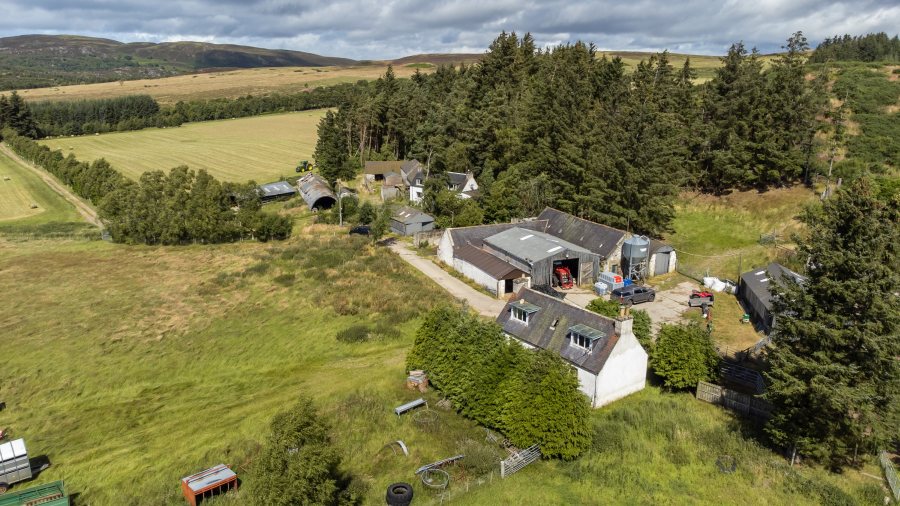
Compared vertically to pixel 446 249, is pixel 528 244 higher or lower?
higher

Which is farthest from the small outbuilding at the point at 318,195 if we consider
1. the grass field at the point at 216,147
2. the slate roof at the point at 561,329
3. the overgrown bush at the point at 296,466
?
the overgrown bush at the point at 296,466

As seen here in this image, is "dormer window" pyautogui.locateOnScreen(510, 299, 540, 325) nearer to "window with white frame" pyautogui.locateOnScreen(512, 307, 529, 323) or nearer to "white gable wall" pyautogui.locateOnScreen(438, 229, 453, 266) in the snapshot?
"window with white frame" pyautogui.locateOnScreen(512, 307, 529, 323)

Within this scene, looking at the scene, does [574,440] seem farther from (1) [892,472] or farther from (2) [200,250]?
(2) [200,250]

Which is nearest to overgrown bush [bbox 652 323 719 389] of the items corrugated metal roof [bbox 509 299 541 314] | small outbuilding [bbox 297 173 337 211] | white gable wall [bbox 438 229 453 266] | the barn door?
corrugated metal roof [bbox 509 299 541 314]

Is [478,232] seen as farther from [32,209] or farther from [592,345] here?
[32,209]

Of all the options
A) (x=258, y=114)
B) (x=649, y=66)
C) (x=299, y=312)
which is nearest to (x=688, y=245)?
(x=649, y=66)

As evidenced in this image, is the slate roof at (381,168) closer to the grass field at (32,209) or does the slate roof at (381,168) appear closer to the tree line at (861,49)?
the grass field at (32,209)

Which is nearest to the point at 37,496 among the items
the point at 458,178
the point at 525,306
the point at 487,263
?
the point at 525,306
